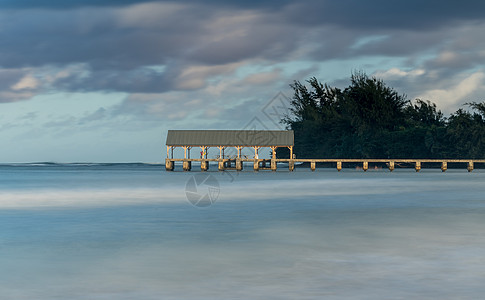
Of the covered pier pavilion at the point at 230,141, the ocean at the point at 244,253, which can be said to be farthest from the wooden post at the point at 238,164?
the ocean at the point at 244,253

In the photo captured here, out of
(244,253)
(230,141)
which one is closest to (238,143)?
(230,141)

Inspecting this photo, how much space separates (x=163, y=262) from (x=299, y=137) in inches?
3393

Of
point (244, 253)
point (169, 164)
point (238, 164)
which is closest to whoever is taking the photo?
point (244, 253)

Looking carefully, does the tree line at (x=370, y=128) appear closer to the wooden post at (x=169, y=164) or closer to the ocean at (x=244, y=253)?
the wooden post at (x=169, y=164)

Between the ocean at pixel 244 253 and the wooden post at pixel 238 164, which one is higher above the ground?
the wooden post at pixel 238 164

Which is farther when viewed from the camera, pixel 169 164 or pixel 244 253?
pixel 169 164

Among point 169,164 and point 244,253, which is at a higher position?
point 169,164

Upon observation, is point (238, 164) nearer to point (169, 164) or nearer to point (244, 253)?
point (169, 164)

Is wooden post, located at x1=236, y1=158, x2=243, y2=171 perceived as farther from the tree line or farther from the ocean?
the ocean

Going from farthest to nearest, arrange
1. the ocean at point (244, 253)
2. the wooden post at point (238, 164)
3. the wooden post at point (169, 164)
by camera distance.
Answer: the wooden post at point (169, 164) < the wooden post at point (238, 164) < the ocean at point (244, 253)

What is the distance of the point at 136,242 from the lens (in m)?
15.8

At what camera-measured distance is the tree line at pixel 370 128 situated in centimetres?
9019

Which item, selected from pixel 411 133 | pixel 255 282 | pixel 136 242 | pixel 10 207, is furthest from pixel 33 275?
pixel 411 133

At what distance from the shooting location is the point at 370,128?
307 feet
